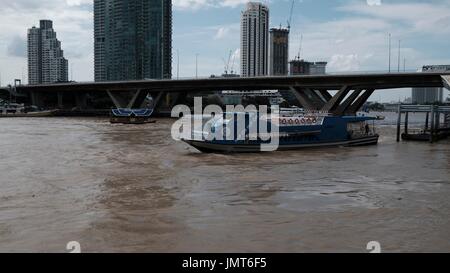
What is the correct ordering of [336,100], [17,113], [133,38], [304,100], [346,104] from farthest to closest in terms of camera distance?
[133,38]
[17,113]
[304,100]
[346,104]
[336,100]

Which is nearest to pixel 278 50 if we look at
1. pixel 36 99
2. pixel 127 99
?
pixel 127 99

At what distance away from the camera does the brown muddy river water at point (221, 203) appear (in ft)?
48.8

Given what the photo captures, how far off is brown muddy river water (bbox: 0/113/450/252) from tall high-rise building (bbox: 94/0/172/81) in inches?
4966

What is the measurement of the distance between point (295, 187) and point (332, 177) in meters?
4.33

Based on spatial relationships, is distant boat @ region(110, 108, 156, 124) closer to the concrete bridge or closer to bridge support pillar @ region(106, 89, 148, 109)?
the concrete bridge

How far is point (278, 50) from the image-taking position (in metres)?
173

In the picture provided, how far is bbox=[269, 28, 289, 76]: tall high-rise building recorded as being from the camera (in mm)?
170625

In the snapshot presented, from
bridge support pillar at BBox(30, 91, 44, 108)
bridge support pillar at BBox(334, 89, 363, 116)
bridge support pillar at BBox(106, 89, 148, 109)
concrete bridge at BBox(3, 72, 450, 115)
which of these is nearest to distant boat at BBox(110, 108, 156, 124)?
concrete bridge at BBox(3, 72, 450, 115)

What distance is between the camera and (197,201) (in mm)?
20984

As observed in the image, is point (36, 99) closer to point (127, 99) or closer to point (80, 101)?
point (80, 101)

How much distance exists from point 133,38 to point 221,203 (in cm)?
14614

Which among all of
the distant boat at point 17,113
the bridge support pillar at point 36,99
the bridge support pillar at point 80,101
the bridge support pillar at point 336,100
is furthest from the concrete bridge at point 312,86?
the bridge support pillar at point 36,99

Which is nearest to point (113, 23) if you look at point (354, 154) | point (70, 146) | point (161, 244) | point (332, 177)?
point (70, 146)
